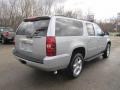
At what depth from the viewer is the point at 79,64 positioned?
445cm

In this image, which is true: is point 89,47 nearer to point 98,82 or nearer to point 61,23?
point 98,82

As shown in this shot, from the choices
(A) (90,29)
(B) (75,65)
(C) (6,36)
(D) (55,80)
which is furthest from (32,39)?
(C) (6,36)

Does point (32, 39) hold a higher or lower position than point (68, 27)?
lower

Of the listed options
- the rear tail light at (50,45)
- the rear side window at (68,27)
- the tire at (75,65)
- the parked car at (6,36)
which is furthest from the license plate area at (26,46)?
the parked car at (6,36)

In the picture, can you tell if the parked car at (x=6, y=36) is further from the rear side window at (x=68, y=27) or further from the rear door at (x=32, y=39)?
the rear side window at (x=68, y=27)

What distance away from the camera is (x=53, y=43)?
332 centimetres

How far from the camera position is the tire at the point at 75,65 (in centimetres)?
402

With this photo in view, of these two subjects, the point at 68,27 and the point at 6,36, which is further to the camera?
the point at 6,36

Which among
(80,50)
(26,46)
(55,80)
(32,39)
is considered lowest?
(55,80)

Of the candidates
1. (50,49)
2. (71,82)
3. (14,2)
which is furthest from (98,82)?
(14,2)

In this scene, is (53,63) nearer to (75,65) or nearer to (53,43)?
(53,43)

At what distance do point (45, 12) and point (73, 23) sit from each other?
21991 mm

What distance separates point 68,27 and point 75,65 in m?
1.20

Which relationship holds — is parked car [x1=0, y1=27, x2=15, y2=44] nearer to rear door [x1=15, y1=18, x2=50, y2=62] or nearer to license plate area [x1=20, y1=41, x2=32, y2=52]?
rear door [x1=15, y1=18, x2=50, y2=62]
